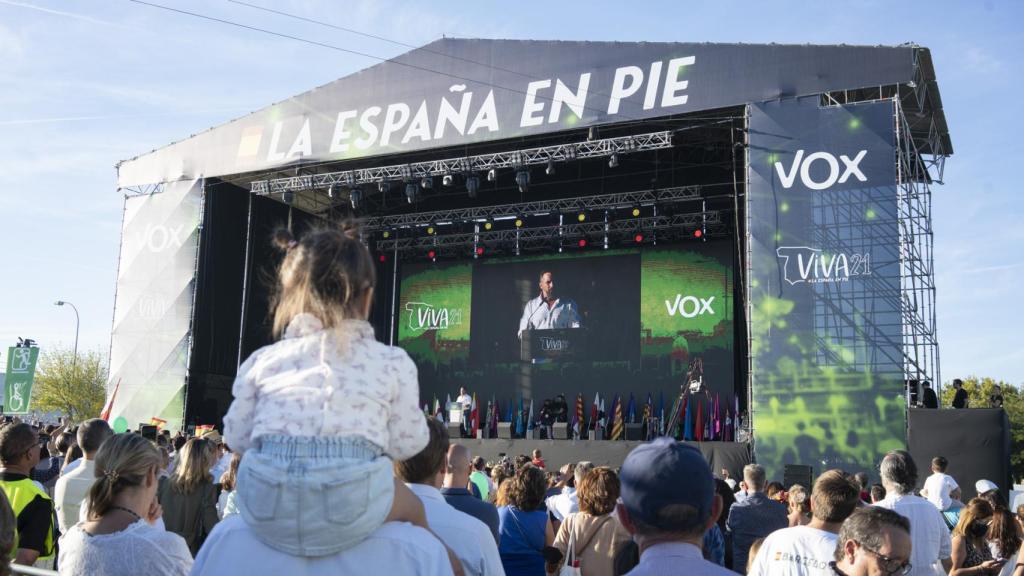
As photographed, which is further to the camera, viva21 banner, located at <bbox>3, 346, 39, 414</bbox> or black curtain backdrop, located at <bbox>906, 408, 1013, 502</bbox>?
viva21 banner, located at <bbox>3, 346, 39, 414</bbox>

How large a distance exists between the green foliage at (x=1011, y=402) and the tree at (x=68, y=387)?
105 ft

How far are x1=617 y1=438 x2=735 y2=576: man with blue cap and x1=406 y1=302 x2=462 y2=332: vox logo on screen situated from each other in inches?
767

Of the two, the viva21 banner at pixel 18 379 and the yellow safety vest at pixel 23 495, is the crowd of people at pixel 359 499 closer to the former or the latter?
the yellow safety vest at pixel 23 495

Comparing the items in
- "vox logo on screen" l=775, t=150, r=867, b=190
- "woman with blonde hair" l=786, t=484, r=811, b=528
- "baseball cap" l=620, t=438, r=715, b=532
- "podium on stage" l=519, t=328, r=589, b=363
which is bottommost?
"woman with blonde hair" l=786, t=484, r=811, b=528

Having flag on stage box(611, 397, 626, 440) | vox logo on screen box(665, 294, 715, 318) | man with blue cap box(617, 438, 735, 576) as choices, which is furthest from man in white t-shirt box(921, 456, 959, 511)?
vox logo on screen box(665, 294, 715, 318)

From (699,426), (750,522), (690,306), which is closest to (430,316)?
(690,306)

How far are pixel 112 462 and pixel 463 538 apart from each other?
116cm

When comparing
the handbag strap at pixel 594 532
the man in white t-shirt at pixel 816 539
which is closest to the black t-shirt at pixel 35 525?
the handbag strap at pixel 594 532

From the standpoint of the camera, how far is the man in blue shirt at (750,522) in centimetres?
517

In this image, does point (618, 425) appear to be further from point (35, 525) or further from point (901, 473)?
point (35, 525)

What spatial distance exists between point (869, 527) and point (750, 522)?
2.79 m

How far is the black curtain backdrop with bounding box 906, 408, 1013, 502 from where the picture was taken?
11.0 m

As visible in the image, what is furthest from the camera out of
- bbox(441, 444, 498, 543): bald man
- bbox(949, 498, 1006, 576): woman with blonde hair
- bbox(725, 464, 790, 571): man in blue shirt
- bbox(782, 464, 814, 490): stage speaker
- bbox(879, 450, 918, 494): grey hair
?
bbox(782, 464, 814, 490): stage speaker

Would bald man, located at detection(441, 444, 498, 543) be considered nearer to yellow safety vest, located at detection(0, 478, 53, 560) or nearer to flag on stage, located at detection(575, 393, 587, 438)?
yellow safety vest, located at detection(0, 478, 53, 560)
